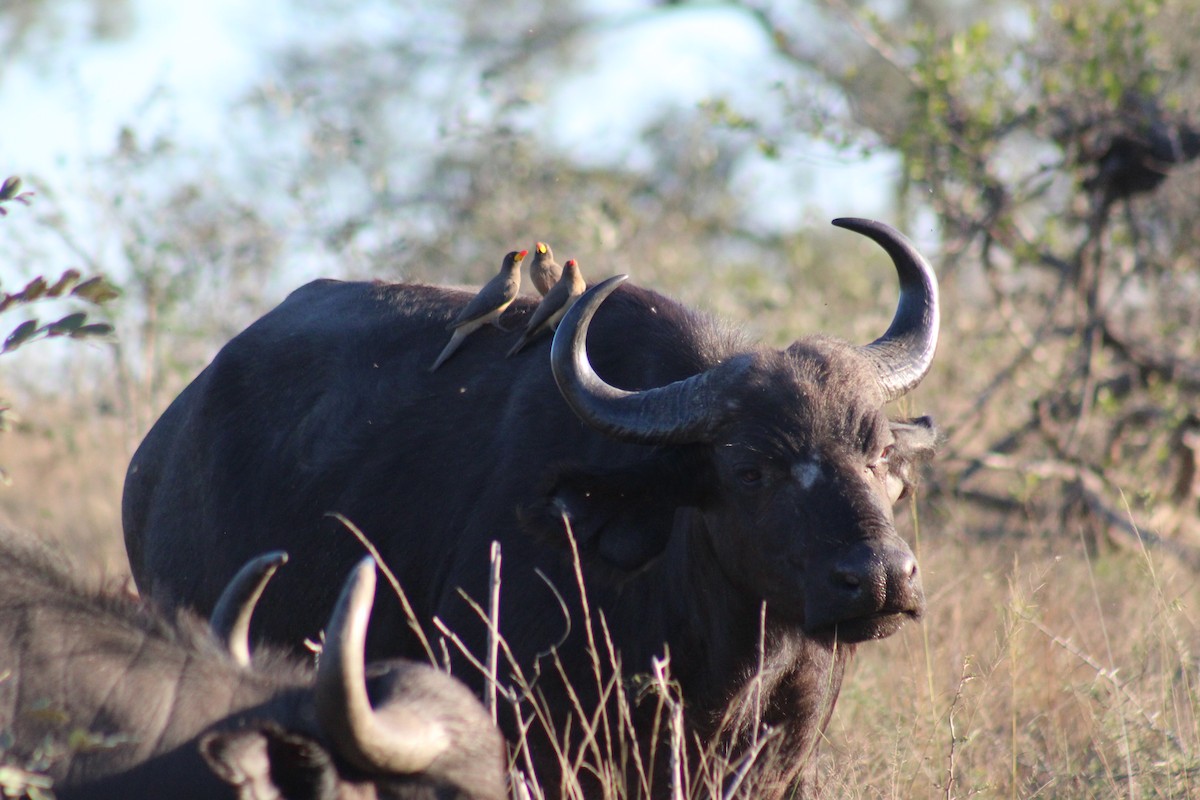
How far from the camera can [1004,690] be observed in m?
5.76

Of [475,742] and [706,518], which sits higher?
[475,742]

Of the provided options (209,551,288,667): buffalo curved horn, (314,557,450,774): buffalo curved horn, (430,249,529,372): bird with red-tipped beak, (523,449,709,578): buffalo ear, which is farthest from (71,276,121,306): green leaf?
(430,249,529,372): bird with red-tipped beak

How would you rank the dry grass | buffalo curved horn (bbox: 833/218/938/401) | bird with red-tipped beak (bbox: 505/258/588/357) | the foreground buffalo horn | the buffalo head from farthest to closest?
1. bird with red-tipped beak (bbox: 505/258/588/357)
2. buffalo curved horn (bbox: 833/218/938/401)
3. the dry grass
4. the foreground buffalo horn
5. the buffalo head

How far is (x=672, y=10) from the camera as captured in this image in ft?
54.1

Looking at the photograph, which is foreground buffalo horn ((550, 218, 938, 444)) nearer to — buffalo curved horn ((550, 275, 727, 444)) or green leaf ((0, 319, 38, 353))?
buffalo curved horn ((550, 275, 727, 444))

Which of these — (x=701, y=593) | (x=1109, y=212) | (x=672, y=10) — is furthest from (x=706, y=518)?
(x=672, y=10)

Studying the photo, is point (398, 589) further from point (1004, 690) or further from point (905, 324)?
point (1004, 690)

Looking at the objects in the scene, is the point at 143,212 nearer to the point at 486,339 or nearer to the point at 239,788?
the point at 486,339

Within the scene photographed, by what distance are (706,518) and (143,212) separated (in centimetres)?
780

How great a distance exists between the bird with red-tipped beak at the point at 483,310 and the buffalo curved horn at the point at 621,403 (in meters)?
0.90

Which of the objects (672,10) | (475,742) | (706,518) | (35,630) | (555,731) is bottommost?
(672,10)

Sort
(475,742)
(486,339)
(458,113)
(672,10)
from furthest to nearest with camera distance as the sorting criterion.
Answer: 1. (672,10)
2. (458,113)
3. (486,339)
4. (475,742)

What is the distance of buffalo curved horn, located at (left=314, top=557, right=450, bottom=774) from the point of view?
2.61 meters

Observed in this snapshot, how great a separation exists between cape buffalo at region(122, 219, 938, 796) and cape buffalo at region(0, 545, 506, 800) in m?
1.33
